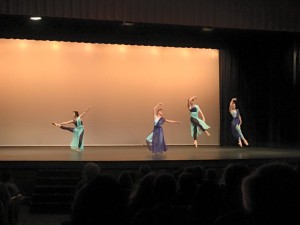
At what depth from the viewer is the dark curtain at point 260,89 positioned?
13758 millimetres

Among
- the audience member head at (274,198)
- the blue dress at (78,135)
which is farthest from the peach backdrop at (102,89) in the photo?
the audience member head at (274,198)

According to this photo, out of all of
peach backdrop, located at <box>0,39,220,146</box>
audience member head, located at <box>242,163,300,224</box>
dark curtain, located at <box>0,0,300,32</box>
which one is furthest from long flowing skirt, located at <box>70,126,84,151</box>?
audience member head, located at <box>242,163,300,224</box>

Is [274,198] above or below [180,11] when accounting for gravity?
below

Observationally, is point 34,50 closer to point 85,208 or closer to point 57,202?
point 57,202

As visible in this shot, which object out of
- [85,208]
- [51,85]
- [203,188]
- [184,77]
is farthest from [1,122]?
[85,208]

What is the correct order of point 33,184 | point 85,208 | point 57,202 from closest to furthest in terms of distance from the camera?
point 85,208
point 57,202
point 33,184

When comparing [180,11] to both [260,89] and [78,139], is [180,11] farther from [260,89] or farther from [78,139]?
[260,89]

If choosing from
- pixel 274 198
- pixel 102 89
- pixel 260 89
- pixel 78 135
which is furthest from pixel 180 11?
pixel 274 198

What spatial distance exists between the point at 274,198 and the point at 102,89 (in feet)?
43.9

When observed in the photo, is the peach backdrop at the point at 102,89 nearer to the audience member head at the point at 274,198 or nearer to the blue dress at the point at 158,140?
the blue dress at the point at 158,140

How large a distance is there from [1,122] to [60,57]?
2.45 m

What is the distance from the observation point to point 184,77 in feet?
49.8

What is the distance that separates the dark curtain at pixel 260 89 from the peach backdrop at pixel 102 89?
1.64 ft

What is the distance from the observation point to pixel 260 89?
14.8 m
